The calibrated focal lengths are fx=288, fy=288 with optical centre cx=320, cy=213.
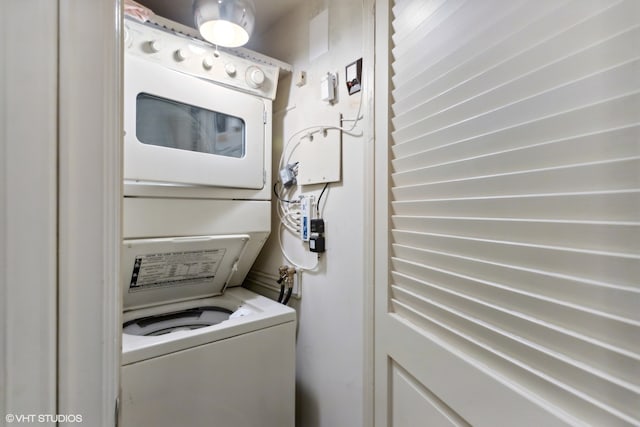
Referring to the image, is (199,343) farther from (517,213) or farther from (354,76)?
(354,76)

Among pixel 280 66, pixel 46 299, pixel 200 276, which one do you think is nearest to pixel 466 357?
pixel 46 299

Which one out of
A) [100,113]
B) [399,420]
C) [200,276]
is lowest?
[399,420]

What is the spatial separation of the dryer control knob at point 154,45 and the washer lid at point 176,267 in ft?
2.96

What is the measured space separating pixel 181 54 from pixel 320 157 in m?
0.85

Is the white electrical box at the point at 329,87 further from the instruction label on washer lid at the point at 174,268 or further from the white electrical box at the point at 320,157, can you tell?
the instruction label on washer lid at the point at 174,268

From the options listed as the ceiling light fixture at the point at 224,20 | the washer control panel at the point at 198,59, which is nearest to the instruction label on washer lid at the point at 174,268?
the washer control panel at the point at 198,59

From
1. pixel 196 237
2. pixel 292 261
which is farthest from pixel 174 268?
pixel 292 261

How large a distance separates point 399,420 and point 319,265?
0.83m

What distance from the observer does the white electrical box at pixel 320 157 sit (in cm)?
149

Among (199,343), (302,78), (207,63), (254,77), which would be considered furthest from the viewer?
(302,78)

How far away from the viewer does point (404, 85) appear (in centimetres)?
93

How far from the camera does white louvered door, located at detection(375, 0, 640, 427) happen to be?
1.48 feet

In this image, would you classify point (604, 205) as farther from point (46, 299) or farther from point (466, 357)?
point (46, 299)

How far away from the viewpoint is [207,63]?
1.50 m
